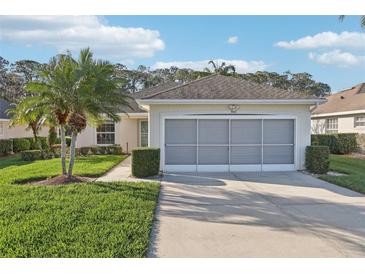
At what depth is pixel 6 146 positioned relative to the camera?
74.7ft

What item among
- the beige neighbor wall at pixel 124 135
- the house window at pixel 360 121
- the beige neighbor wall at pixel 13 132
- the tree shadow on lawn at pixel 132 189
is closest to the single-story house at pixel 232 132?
the tree shadow on lawn at pixel 132 189

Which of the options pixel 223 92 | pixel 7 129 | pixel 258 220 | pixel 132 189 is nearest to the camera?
pixel 258 220

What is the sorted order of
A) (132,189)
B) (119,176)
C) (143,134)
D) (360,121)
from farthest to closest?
(360,121) → (143,134) → (119,176) → (132,189)

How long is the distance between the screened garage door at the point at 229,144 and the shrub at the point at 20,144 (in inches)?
611

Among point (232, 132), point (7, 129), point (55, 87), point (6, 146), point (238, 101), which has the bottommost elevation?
point (6, 146)

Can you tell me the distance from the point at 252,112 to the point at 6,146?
17.3 metres

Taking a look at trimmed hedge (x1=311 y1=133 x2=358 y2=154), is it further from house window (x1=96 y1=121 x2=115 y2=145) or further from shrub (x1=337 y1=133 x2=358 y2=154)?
house window (x1=96 y1=121 x2=115 y2=145)

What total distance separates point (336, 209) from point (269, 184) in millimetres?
3295

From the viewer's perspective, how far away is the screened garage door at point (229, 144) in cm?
1384

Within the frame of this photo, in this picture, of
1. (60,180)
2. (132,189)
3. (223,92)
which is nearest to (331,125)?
(223,92)

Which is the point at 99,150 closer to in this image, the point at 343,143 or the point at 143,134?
the point at 143,134

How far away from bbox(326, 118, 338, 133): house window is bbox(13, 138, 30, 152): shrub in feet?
77.3

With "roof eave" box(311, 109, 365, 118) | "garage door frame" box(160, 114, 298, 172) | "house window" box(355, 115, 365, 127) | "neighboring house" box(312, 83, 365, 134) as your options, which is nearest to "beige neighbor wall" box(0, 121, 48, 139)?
"garage door frame" box(160, 114, 298, 172)
